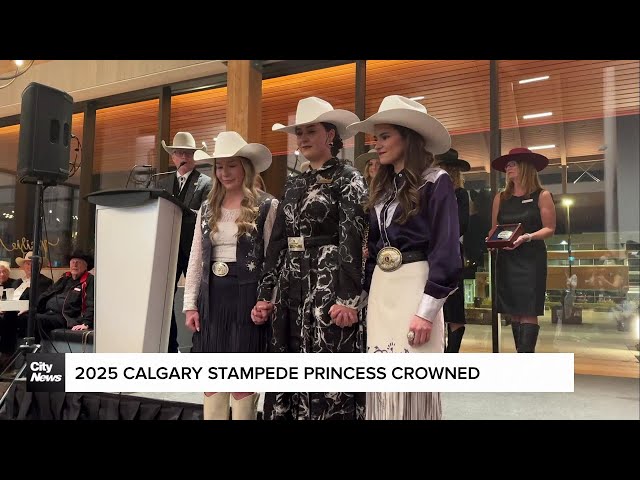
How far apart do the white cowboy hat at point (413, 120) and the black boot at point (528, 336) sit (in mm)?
1075

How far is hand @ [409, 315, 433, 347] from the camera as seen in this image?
5.48 ft

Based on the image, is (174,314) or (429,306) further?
(174,314)

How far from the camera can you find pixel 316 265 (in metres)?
1.89

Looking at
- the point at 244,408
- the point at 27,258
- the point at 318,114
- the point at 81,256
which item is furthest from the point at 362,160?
the point at 27,258

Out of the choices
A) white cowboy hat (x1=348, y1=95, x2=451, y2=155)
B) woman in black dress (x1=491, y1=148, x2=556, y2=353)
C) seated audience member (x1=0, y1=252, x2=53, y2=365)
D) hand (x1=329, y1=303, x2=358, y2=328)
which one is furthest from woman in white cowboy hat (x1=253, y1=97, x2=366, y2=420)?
seated audience member (x1=0, y1=252, x2=53, y2=365)

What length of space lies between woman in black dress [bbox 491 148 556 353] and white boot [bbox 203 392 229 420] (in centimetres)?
146

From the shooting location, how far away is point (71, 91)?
112 inches

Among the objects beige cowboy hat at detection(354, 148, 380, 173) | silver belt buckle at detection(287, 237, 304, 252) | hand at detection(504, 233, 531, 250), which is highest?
beige cowboy hat at detection(354, 148, 380, 173)

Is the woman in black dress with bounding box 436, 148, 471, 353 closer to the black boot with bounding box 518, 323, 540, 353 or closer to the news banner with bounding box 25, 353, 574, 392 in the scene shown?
the black boot with bounding box 518, 323, 540, 353

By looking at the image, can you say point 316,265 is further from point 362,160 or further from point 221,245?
point 362,160

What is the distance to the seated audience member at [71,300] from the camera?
332 centimetres

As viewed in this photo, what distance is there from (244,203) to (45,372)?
1189mm

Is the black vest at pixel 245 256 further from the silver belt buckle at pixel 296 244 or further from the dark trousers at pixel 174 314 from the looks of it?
the dark trousers at pixel 174 314
